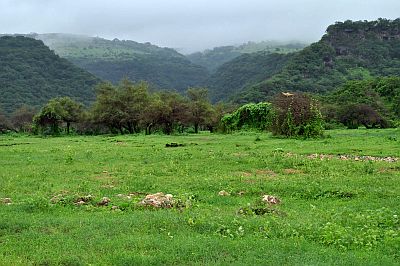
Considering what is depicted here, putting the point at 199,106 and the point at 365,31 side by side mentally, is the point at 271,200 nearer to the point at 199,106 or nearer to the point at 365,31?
the point at 199,106

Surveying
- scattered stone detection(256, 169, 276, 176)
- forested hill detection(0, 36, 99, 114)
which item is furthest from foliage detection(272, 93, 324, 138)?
forested hill detection(0, 36, 99, 114)

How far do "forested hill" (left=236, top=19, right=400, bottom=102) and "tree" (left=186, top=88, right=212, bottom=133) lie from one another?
63101mm

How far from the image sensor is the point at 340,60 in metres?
180

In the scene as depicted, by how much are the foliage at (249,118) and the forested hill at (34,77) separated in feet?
296

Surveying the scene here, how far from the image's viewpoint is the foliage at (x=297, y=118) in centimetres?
4991

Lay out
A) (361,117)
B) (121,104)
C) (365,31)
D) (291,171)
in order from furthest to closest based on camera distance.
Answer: (365,31) < (361,117) < (121,104) < (291,171)

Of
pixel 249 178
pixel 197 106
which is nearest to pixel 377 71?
pixel 197 106

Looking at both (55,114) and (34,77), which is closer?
(55,114)

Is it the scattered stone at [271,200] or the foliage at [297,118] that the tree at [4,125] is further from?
the scattered stone at [271,200]

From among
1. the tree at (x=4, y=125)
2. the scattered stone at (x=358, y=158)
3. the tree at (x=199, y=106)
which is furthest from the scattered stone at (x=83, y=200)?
the tree at (x=4, y=125)

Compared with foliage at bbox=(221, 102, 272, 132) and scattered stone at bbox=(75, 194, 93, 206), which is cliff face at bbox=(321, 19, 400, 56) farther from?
scattered stone at bbox=(75, 194, 93, 206)

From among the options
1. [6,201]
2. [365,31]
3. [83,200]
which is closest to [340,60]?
[365,31]

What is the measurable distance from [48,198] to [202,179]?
6.83m

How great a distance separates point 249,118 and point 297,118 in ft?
62.6
